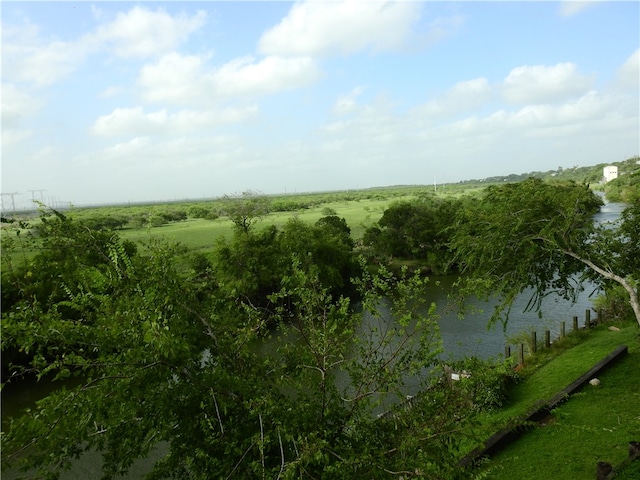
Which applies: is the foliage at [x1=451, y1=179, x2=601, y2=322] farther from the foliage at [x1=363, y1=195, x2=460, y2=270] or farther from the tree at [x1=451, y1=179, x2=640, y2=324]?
the foliage at [x1=363, y1=195, x2=460, y2=270]

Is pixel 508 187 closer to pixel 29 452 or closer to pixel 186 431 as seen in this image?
pixel 186 431

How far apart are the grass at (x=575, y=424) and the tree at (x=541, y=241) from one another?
2.26m

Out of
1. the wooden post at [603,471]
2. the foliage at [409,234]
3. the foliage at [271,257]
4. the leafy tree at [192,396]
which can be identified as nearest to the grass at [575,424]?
the wooden post at [603,471]

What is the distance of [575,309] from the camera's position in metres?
20.2

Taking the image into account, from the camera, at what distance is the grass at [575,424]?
7.41 metres

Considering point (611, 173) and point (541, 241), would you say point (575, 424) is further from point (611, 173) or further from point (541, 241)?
point (611, 173)

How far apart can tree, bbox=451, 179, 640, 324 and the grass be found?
2256 mm

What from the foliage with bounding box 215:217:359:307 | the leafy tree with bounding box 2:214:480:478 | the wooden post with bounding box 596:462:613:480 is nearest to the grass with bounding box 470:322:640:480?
the wooden post with bounding box 596:462:613:480

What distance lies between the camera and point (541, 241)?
1038 centimetres

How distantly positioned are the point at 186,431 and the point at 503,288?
9.08 metres

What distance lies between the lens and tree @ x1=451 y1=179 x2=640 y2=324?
380 inches

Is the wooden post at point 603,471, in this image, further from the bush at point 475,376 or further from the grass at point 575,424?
the bush at point 475,376

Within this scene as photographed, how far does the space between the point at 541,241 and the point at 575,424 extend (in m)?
4.08

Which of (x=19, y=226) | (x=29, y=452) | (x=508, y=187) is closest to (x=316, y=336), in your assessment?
(x=29, y=452)
